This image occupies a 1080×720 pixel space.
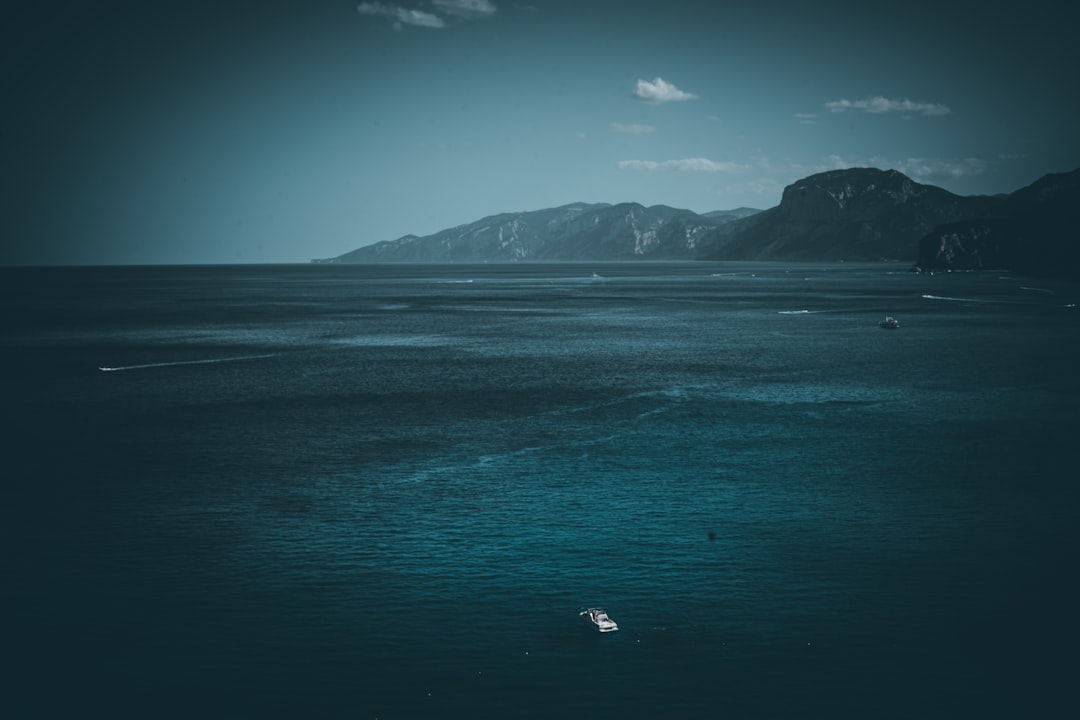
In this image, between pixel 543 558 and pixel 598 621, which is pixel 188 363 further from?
pixel 598 621

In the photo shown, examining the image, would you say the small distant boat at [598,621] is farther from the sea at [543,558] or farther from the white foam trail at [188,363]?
the white foam trail at [188,363]

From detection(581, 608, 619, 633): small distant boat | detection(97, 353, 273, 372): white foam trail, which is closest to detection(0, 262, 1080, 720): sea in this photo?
detection(581, 608, 619, 633): small distant boat

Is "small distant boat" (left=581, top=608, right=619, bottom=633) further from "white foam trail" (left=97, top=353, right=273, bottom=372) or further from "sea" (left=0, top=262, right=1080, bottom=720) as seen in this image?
"white foam trail" (left=97, top=353, right=273, bottom=372)

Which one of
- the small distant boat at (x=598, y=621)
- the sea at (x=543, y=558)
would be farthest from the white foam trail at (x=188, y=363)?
the small distant boat at (x=598, y=621)

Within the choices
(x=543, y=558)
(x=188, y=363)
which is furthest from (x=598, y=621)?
(x=188, y=363)

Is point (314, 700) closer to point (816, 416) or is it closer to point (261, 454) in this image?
point (261, 454)

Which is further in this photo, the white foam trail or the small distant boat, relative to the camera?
the white foam trail

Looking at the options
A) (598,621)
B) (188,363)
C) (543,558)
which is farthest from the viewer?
(188,363)

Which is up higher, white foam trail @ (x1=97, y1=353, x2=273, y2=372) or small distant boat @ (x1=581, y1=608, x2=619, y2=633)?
white foam trail @ (x1=97, y1=353, x2=273, y2=372)

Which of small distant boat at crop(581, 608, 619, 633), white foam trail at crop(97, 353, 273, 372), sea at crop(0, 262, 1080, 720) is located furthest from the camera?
white foam trail at crop(97, 353, 273, 372)
